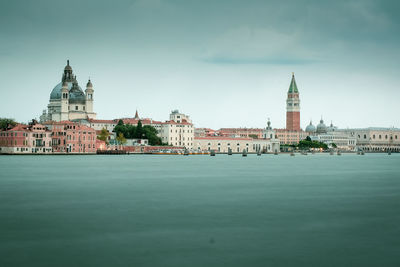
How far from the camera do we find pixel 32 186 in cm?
2656

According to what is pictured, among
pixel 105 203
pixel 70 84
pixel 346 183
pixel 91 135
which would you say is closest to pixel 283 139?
pixel 70 84

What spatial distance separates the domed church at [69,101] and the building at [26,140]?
21767 mm

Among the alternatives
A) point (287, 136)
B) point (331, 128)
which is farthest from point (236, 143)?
point (331, 128)

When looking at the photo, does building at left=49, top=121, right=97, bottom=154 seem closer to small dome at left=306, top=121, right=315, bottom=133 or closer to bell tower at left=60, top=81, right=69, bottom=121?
bell tower at left=60, top=81, right=69, bottom=121

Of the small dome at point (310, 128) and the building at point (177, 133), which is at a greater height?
the small dome at point (310, 128)

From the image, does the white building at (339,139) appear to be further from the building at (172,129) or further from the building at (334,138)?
the building at (172,129)

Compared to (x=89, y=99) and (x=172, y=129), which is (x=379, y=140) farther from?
(x=89, y=99)

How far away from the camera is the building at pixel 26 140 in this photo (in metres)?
79.1

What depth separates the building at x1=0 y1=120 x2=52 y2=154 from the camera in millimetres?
79062

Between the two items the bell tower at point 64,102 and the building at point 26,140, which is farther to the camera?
the bell tower at point 64,102

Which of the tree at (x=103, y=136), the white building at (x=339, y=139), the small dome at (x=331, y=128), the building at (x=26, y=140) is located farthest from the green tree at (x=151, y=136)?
the small dome at (x=331, y=128)

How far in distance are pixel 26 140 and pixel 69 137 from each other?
20.3 ft

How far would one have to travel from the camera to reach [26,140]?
8025 centimetres

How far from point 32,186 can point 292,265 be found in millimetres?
17930
